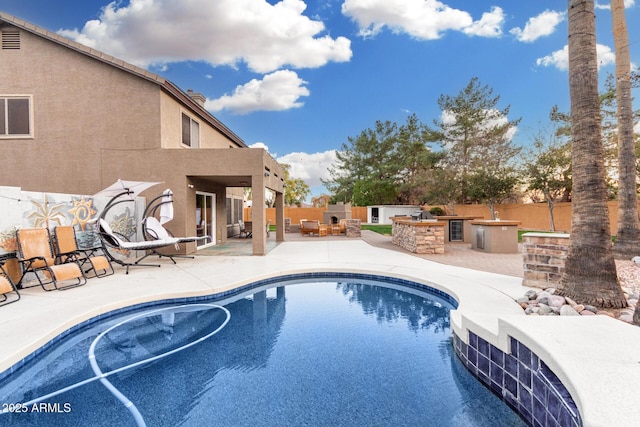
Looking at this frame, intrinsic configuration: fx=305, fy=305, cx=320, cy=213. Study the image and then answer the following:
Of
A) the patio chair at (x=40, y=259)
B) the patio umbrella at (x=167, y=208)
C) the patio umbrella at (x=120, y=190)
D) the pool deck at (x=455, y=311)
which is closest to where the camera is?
the pool deck at (x=455, y=311)

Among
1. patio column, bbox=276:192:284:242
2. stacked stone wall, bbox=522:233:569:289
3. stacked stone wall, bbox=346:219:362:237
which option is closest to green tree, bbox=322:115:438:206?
stacked stone wall, bbox=346:219:362:237

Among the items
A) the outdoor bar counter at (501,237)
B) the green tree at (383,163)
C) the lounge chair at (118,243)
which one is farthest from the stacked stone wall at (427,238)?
the green tree at (383,163)

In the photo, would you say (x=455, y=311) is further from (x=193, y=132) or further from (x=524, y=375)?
(x=193, y=132)

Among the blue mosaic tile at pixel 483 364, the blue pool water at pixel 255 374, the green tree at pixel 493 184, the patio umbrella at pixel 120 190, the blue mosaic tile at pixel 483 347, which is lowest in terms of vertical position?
the blue pool water at pixel 255 374

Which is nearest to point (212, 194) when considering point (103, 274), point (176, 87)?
point (176, 87)

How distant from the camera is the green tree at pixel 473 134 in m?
25.8

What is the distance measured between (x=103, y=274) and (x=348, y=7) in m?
15.8

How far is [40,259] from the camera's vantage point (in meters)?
6.15

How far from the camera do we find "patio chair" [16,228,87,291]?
6145 millimetres

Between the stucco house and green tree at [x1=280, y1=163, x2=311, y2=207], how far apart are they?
31962 mm

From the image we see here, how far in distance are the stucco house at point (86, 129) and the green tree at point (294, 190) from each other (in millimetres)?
31962

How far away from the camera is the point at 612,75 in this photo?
55.2 feet

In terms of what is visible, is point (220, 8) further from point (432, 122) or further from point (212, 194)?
point (432, 122)

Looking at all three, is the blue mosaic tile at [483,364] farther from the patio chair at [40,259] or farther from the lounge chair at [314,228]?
the lounge chair at [314,228]
